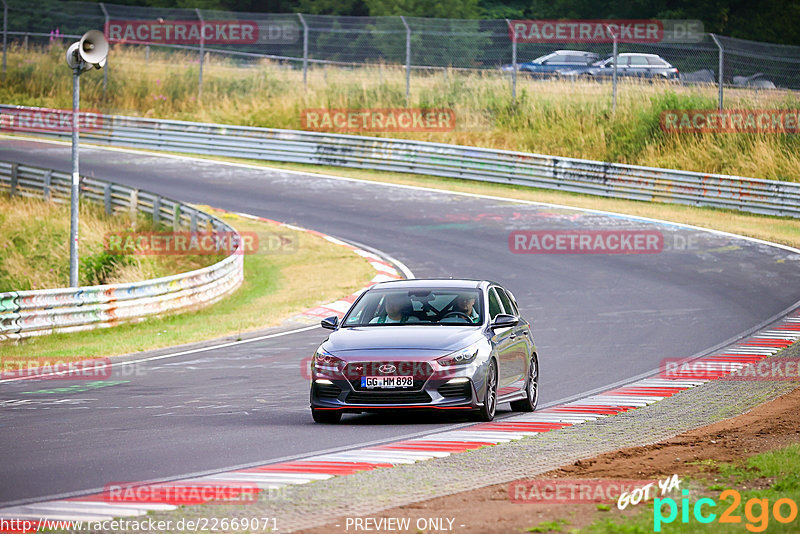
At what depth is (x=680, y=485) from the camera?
762 centimetres

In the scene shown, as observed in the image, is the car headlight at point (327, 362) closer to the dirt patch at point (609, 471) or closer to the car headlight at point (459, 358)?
the car headlight at point (459, 358)

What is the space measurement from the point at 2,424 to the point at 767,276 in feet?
56.2

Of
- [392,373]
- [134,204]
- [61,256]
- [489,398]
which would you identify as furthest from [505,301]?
[134,204]

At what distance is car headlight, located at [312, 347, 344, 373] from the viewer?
11.3 m

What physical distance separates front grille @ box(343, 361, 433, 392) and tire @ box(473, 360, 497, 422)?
2.27 feet

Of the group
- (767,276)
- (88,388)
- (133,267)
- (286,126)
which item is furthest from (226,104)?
(88,388)

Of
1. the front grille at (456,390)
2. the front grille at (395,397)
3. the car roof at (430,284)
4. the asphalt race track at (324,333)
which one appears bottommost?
the asphalt race track at (324,333)

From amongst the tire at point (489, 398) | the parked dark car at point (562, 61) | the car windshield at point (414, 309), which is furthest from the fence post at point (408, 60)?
the tire at point (489, 398)

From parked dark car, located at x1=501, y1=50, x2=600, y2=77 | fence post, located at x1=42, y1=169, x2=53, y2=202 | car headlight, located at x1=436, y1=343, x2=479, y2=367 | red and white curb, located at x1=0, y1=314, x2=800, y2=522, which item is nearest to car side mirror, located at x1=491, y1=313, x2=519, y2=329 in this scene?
car headlight, located at x1=436, y1=343, x2=479, y2=367

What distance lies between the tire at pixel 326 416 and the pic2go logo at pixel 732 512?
4934 millimetres

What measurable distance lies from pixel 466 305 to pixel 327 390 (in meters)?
1.92

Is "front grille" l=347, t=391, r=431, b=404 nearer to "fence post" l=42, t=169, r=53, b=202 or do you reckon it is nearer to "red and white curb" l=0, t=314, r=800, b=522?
"red and white curb" l=0, t=314, r=800, b=522

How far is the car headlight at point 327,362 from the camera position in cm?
1129

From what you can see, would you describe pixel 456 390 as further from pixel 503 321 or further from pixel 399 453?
pixel 399 453
